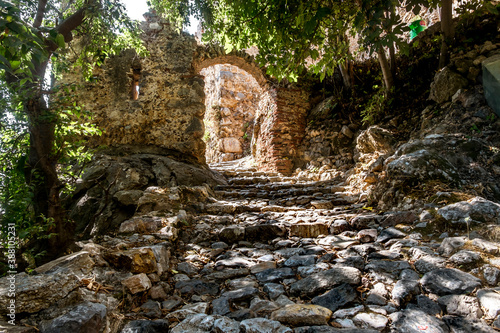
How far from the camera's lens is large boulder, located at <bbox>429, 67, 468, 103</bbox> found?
148 inches

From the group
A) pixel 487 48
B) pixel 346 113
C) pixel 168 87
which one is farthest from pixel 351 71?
pixel 168 87

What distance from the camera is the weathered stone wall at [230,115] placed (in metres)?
11.7

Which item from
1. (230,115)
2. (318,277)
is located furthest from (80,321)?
(230,115)

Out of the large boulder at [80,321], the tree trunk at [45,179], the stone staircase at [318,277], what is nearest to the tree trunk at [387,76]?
the stone staircase at [318,277]

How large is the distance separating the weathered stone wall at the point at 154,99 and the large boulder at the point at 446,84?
450 cm

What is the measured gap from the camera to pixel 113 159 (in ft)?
15.2

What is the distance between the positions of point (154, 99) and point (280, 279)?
519cm

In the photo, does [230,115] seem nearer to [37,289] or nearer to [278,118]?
[278,118]

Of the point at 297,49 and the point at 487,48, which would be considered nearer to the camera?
the point at 297,49

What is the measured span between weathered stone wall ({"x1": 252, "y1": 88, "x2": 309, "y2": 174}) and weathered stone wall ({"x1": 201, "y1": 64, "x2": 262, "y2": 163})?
4319 mm

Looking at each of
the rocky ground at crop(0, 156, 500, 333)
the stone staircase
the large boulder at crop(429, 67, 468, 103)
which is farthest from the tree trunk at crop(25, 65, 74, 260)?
the large boulder at crop(429, 67, 468, 103)

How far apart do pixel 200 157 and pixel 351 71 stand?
14.0 feet

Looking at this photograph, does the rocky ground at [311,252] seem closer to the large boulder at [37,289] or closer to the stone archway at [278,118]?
the large boulder at [37,289]

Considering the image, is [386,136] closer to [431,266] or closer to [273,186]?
[273,186]
